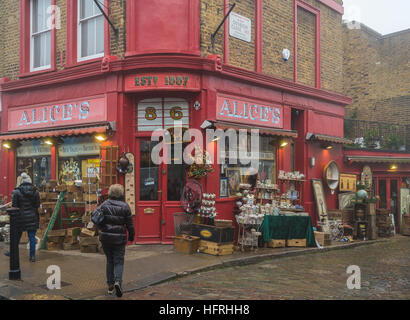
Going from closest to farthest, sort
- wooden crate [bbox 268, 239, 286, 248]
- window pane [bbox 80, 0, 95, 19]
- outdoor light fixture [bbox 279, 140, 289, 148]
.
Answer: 1. wooden crate [bbox 268, 239, 286, 248]
2. window pane [bbox 80, 0, 95, 19]
3. outdoor light fixture [bbox 279, 140, 289, 148]

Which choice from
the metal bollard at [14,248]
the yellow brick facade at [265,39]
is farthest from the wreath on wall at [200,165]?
the metal bollard at [14,248]

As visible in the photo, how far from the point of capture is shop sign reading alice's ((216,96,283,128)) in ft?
36.7

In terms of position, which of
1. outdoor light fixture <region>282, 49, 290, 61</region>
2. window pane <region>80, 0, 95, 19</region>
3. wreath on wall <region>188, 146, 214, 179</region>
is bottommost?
wreath on wall <region>188, 146, 214, 179</region>

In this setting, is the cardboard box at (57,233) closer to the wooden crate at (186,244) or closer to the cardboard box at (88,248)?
the cardboard box at (88,248)

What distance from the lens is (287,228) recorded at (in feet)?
35.9

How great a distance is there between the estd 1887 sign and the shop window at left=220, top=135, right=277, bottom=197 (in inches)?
60.1

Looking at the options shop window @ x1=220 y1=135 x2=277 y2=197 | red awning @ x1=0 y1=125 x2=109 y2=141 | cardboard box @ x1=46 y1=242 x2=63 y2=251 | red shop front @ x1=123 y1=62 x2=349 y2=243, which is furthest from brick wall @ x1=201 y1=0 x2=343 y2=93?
cardboard box @ x1=46 y1=242 x2=63 y2=251

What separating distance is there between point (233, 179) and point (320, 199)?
13.0ft

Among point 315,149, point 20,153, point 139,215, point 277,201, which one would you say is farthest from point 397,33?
point 20,153

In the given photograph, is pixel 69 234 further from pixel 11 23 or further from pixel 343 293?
pixel 11 23

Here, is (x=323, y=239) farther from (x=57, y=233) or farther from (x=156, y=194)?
(x=57, y=233)

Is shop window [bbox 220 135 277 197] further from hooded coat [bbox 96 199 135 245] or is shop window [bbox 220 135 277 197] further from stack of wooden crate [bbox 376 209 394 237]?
hooded coat [bbox 96 199 135 245]

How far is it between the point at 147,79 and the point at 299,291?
250 inches

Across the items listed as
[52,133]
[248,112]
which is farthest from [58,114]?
[248,112]
